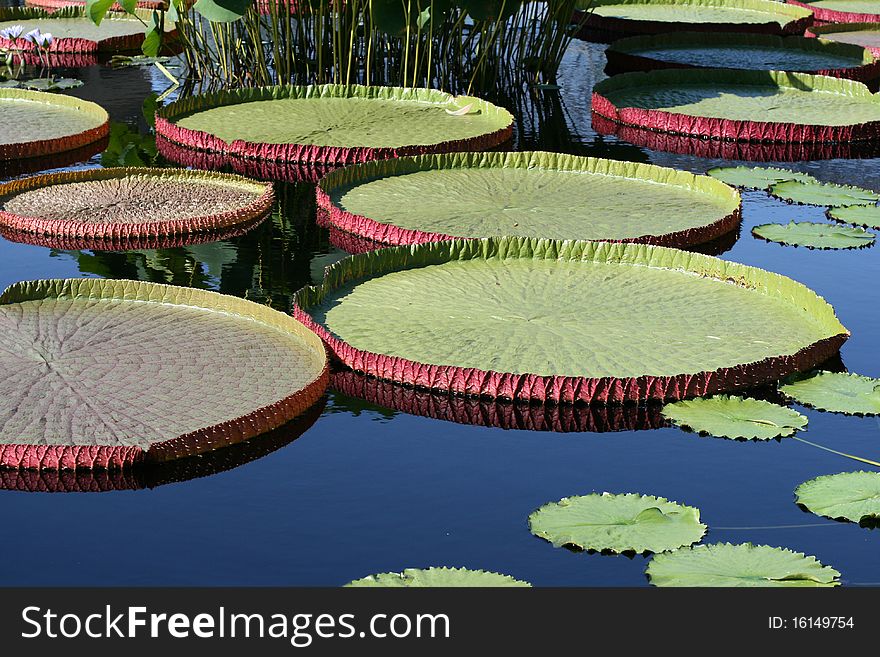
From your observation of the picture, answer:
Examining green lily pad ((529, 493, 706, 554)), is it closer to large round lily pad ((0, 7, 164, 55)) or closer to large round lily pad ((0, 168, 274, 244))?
large round lily pad ((0, 168, 274, 244))

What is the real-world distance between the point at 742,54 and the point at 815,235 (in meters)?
3.82

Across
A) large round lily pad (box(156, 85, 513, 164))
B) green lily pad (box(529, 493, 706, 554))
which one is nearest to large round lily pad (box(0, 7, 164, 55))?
large round lily pad (box(156, 85, 513, 164))

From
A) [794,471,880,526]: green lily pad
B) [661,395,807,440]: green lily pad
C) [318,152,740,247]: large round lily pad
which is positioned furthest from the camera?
[318,152,740,247]: large round lily pad

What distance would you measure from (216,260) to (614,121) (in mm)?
2661

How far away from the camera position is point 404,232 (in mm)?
4324

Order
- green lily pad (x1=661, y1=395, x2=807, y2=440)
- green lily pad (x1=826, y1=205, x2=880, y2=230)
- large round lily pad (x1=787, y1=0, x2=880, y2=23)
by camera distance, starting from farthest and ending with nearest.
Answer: large round lily pad (x1=787, y1=0, x2=880, y2=23) < green lily pad (x1=826, y1=205, x2=880, y2=230) < green lily pad (x1=661, y1=395, x2=807, y2=440)

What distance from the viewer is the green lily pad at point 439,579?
93.1 inches

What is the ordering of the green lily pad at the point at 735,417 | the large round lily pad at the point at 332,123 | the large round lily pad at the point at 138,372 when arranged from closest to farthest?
the large round lily pad at the point at 138,372 < the green lily pad at the point at 735,417 < the large round lily pad at the point at 332,123

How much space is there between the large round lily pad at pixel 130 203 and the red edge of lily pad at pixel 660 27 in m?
4.43

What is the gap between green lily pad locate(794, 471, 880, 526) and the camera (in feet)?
8.93

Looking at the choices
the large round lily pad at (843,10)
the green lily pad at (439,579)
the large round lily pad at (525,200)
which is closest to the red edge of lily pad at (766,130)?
the large round lily pad at (525,200)

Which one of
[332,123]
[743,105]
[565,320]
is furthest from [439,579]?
[743,105]

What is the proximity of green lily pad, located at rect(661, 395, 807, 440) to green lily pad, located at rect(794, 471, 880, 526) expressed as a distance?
0.23m

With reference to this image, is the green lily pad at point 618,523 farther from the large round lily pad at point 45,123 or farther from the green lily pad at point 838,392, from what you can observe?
the large round lily pad at point 45,123
